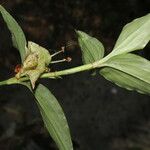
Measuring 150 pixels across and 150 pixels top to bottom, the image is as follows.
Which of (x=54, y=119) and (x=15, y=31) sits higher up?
(x=15, y=31)

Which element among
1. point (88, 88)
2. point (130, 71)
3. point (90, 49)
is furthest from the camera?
point (88, 88)

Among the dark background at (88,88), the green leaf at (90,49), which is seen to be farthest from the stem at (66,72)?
the dark background at (88,88)

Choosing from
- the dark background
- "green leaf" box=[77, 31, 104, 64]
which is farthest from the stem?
the dark background

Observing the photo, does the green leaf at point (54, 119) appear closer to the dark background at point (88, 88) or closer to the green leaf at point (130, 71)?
the green leaf at point (130, 71)

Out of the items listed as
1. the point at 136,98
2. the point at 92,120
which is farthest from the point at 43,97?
the point at 136,98

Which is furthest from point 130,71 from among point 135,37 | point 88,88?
point 88,88

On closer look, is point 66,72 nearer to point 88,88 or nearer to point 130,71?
point 130,71

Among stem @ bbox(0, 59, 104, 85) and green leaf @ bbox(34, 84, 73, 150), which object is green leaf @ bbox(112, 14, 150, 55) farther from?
green leaf @ bbox(34, 84, 73, 150)
